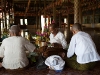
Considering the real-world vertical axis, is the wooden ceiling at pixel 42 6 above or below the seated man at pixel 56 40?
above

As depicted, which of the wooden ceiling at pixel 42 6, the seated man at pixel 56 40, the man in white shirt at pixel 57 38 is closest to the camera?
the seated man at pixel 56 40

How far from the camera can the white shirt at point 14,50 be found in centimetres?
313

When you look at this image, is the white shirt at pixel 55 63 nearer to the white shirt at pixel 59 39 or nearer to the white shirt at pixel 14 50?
the white shirt at pixel 14 50

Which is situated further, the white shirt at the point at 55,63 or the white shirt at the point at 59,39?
the white shirt at the point at 59,39

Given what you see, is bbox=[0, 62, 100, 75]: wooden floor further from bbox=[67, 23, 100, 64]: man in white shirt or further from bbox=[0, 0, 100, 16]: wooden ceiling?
bbox=[0, 0, 100, 16]: wooden ceiling

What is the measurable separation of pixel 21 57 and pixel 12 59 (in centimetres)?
16

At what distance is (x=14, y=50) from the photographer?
3.14m

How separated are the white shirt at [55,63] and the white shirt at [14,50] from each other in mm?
407

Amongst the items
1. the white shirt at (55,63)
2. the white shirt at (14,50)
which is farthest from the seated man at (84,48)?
the white shirt at (14,50)

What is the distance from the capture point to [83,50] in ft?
10.2

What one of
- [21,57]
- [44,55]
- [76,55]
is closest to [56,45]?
[44,55]

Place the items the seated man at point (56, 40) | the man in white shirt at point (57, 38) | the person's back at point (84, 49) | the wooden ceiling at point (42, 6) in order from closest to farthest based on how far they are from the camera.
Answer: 1. the person's back at point (84, 49)
2. the seated man at point (56, 40)
3. the man in white shirt at point (57, 38)
4. the wooden ceiling at point (42, 6)

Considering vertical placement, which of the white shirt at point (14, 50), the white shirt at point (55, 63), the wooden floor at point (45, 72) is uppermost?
the white shirt at point (14, 50)

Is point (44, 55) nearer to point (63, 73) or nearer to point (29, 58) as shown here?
point (29, 58)
